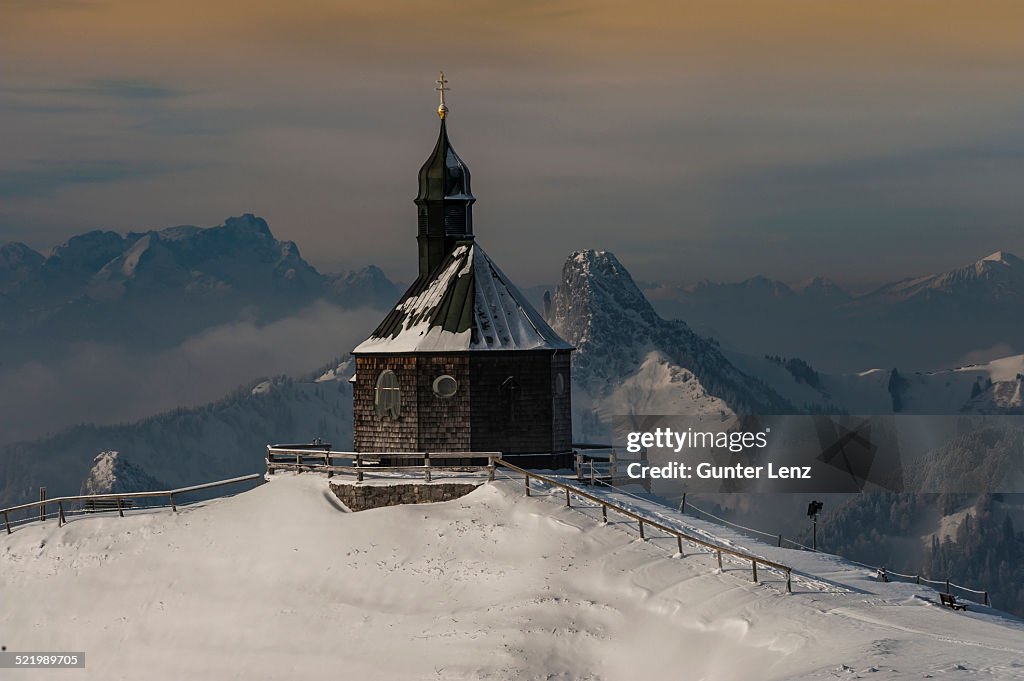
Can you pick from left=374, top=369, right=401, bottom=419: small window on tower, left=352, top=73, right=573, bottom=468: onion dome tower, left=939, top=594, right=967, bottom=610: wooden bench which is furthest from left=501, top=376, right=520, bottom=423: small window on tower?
left=939, top=594, right=967, bottom=610: wooden bench

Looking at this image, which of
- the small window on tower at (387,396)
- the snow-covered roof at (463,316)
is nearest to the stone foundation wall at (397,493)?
the small window on tower at (387,396)

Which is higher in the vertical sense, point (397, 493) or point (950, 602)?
point (397, 493)

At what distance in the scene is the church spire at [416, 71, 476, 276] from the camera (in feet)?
190

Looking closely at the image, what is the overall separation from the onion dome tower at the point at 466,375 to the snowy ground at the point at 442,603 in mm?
3641

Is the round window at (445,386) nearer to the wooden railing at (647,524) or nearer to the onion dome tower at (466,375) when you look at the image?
the onion dome tower at (466,375)

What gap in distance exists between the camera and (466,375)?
5362 centimetres

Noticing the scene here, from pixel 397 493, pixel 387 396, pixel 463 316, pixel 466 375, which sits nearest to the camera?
pixel 397 493

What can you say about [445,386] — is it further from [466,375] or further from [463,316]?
[463,316]

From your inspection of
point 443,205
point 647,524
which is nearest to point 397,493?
point 647,524

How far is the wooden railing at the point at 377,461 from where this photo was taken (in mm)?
51306

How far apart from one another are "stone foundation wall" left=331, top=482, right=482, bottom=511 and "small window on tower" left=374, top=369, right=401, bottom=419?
143 inches

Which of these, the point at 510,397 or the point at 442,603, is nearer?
the point at 442,603

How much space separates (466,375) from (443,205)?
296 inches

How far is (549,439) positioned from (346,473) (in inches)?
274
